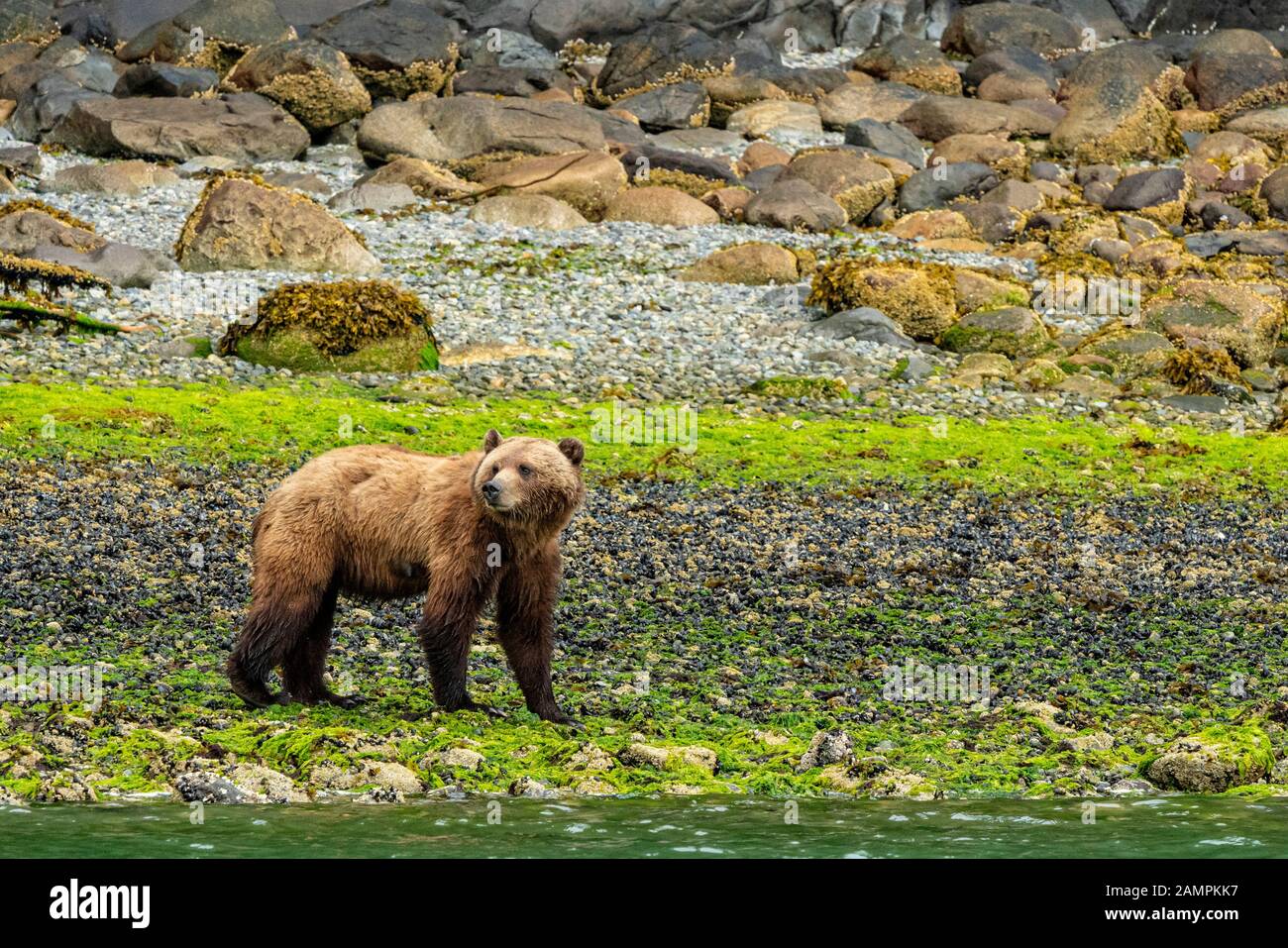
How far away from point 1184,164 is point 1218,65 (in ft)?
35.9

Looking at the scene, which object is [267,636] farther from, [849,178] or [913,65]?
[913,65]

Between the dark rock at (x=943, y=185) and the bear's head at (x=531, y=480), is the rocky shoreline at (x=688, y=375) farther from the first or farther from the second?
the bear's head at (x=531, y=480)

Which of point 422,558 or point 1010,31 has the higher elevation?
point 1010,31

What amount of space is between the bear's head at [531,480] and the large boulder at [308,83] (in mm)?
39429

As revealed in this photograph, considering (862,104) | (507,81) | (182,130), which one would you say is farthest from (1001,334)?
(507,81)

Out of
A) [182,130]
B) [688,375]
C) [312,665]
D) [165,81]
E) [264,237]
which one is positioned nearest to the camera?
[312,665]

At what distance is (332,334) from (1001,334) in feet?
35.7

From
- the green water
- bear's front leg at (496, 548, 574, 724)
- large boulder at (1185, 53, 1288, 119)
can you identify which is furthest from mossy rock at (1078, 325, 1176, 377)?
large boulder at (1185, 53, 1288, 119)

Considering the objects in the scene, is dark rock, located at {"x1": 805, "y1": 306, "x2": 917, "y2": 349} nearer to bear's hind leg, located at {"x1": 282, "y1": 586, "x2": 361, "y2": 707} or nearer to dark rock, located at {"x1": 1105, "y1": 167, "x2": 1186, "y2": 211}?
dark rock, located at {"x1": 1105, "y1": 167, "x2": 1186, "y2": 211}

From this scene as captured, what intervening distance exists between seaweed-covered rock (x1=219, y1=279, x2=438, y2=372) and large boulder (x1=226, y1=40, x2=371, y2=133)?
25.0m

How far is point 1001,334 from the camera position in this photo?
90.9 ft

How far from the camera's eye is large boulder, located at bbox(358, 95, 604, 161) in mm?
44188

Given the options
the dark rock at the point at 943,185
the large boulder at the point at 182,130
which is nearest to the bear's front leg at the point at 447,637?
the dark rock at the point at 943,185

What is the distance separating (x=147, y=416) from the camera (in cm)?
1978
